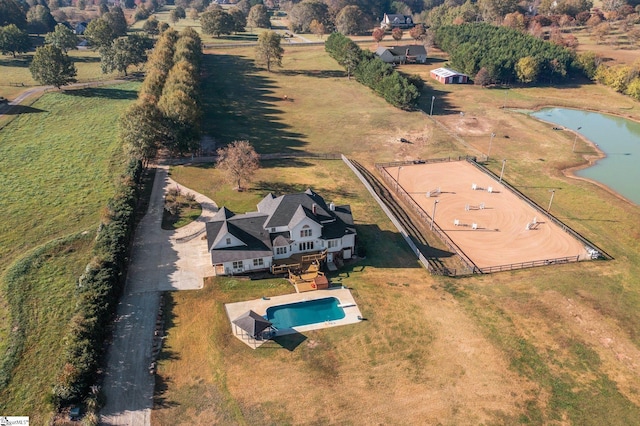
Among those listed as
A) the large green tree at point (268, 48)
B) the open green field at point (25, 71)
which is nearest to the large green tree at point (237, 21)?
the large green tree at point (268, 48)

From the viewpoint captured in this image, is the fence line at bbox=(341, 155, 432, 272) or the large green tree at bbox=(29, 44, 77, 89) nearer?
the fence line at bbox=(341, 155, 432, 272)

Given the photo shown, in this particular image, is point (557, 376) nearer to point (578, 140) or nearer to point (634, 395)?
point (634, 395)

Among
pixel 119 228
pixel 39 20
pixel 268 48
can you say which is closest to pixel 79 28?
pixel 39 20

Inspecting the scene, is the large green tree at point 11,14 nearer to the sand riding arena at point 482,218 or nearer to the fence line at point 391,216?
the fence line at point 391,216

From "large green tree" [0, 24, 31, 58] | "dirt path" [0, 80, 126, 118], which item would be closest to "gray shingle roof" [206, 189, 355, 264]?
"dirt path" [0, 80, 126, 118]


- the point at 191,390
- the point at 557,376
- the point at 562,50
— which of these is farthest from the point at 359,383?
the point at 562,50

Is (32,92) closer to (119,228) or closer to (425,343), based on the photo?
(119,228)

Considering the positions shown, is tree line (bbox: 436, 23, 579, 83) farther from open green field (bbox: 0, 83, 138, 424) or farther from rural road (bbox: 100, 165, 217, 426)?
rural road (bbox: 100, 165, 217, 426)
